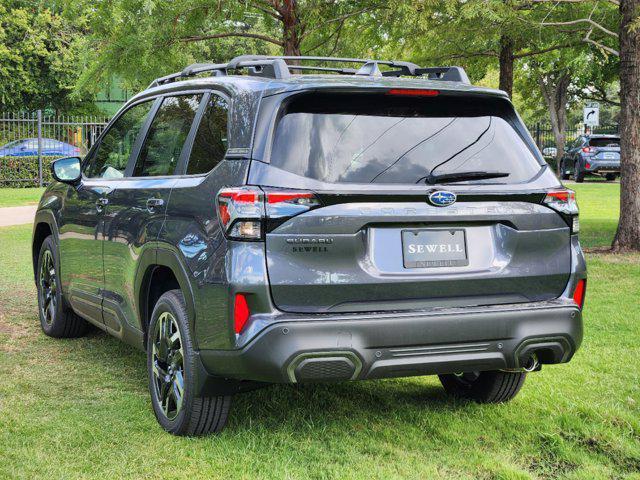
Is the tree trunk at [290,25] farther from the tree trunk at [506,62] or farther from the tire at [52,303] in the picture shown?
the tire at [52,303]

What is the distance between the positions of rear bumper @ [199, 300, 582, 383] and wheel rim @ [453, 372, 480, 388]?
0.92 m

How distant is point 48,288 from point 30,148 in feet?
71.5

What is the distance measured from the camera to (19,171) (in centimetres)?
2725

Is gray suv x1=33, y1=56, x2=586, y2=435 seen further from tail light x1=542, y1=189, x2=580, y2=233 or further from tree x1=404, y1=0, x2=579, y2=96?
tree x1=404, y1=0, x2=579, y2=96

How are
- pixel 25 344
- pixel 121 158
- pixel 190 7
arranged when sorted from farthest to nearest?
pixel 190 7, pixel 25 344, pixel 121 158

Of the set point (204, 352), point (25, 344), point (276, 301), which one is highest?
point (276, 301)

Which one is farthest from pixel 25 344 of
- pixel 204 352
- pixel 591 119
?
pixel 591 119

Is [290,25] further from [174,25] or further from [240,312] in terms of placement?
[240,312]

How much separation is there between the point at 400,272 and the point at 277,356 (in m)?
0.68

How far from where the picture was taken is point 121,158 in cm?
576

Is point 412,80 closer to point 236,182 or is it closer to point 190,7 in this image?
point 236,182

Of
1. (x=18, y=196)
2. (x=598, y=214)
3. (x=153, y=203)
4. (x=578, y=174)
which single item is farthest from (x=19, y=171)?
(x=153, y=203)

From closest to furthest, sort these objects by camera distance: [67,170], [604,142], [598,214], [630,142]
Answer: [67,170] < [630,142] < [598,214] < [604,142]

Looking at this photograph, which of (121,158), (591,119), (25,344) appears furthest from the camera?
(591,119)
